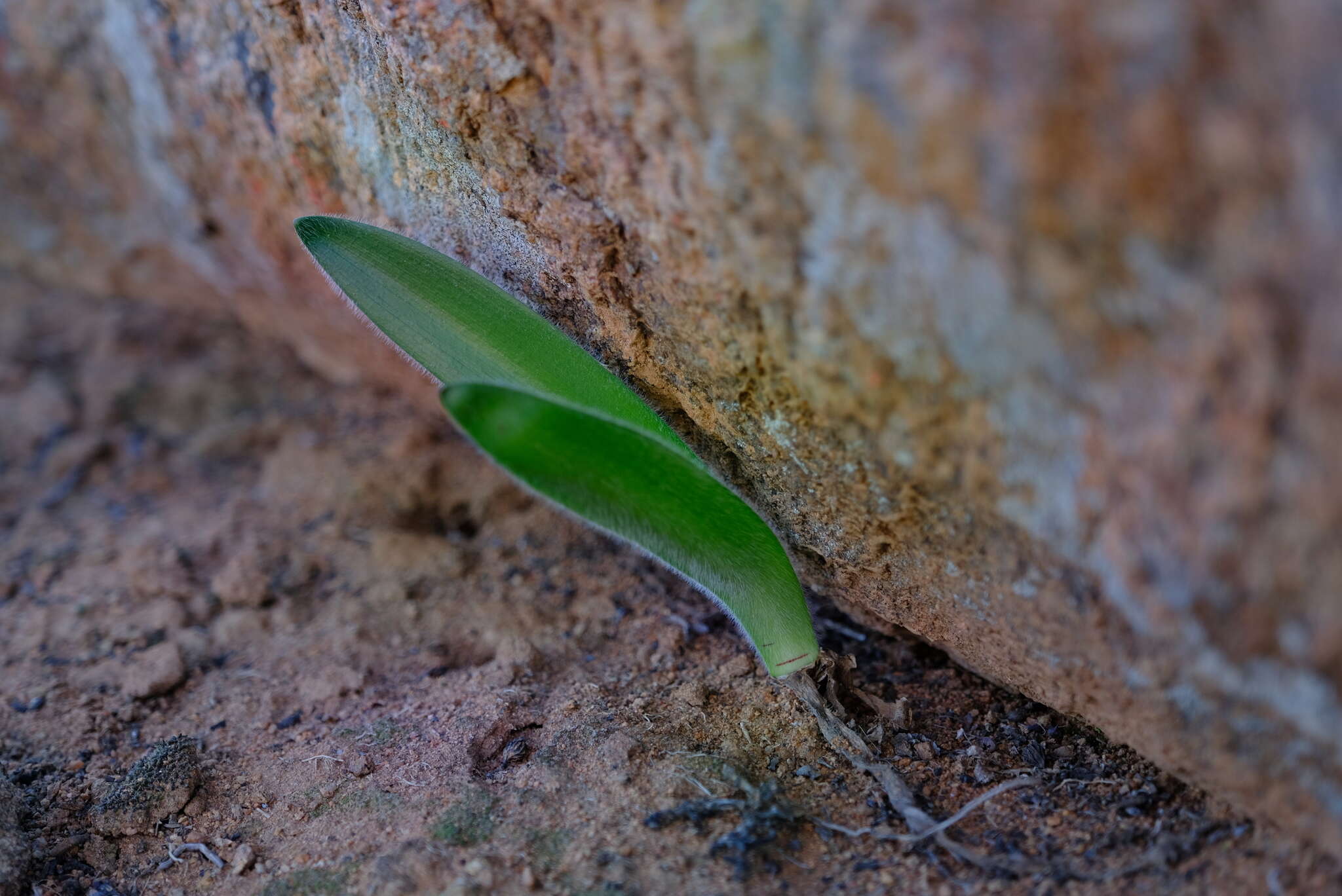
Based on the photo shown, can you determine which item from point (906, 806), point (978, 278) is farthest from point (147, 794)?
point (978, 278)

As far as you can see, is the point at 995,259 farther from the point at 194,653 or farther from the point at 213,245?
the point at 213,245

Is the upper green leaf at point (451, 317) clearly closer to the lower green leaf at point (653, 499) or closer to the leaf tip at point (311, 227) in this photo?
the leaf tip at point (311, 227)

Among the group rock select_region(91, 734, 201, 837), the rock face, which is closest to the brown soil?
rock select_region(91, 734, 201, 837)

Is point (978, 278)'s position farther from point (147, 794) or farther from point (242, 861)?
point (147, 794)

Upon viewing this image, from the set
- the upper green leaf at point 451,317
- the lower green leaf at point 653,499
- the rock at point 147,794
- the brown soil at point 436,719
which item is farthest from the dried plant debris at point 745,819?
the rock at point 147,794

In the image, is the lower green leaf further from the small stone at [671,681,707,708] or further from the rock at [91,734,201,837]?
the rock at [91,734,201,837]

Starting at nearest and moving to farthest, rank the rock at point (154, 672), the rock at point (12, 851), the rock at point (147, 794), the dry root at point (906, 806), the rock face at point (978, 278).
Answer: the rock face at point (978, 278)
the dry root at point (906, 806)
the rock at point (12, 851)
the rock at point (147, 794)
the rock at point (154, 672)
